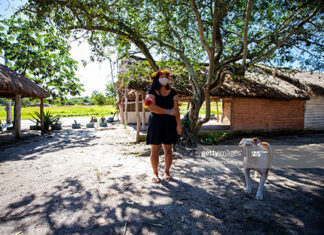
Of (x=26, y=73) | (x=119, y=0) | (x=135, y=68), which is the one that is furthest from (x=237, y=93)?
(x=26, y=73)

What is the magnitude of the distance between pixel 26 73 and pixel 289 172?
1477 centimetres

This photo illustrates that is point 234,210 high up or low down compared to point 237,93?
down

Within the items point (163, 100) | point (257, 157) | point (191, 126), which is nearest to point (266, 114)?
point (191, 126)

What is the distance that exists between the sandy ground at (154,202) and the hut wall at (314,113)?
8.09 metres

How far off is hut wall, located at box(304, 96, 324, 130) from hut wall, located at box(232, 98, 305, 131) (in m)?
0.40

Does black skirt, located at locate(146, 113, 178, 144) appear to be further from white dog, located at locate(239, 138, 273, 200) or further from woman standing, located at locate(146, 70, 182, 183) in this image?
white dog, located at locate(239, 138, 273, 200)

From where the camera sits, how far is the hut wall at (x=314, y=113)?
979cm

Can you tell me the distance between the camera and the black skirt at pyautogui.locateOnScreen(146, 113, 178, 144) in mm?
2803

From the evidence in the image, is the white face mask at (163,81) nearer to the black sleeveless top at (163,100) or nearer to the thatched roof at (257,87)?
the black sleeveless top at (163,100)

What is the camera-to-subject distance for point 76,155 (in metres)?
5.18

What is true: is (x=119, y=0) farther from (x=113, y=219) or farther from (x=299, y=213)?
(x=299, y=213)

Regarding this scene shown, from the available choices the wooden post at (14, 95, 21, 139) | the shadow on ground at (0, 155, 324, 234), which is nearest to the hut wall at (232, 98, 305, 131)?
the shadow on ground at (0, 155, 324, 234)

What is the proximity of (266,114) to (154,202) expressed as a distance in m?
8.95

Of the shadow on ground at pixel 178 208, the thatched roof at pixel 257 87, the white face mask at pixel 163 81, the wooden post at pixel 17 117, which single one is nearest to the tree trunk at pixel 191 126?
the thatched roof at pixel 257 87
